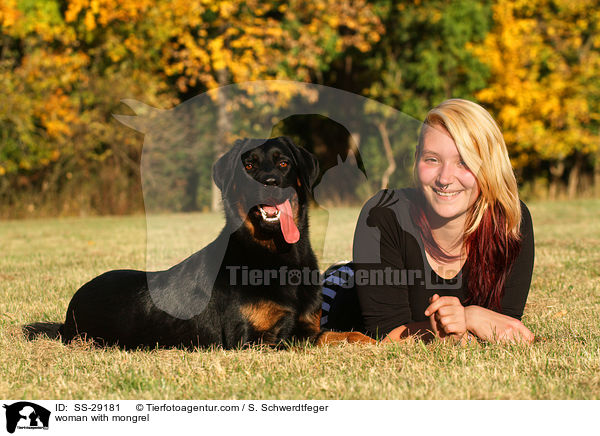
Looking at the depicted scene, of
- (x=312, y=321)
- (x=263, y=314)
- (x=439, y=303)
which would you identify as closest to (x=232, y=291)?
(x=263, y=314)

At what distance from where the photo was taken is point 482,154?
366 centimetres

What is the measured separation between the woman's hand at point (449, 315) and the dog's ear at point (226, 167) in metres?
1.53

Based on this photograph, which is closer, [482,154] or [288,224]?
[482,154]

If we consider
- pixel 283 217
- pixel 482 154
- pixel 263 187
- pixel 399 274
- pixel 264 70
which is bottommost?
pixel 399 274

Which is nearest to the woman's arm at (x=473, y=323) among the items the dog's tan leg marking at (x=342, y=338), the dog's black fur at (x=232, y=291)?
the dog's tan leg marking at (x=342, y=338)

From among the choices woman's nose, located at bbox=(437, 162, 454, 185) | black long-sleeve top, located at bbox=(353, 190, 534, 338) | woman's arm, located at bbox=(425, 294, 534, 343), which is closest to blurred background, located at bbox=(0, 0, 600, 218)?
black long-sleeve top, located at bbox=(353, 190, 534, 338)

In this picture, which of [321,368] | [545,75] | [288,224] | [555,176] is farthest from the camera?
[555,176]

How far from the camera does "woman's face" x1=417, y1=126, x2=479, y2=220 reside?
3666mm

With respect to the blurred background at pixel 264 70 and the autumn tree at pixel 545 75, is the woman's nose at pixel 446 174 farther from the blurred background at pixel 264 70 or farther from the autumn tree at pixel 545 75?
the autumn tree at pixel 545 75

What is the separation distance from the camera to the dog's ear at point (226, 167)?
398 cm

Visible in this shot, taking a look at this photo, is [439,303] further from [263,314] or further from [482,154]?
[263,314]
